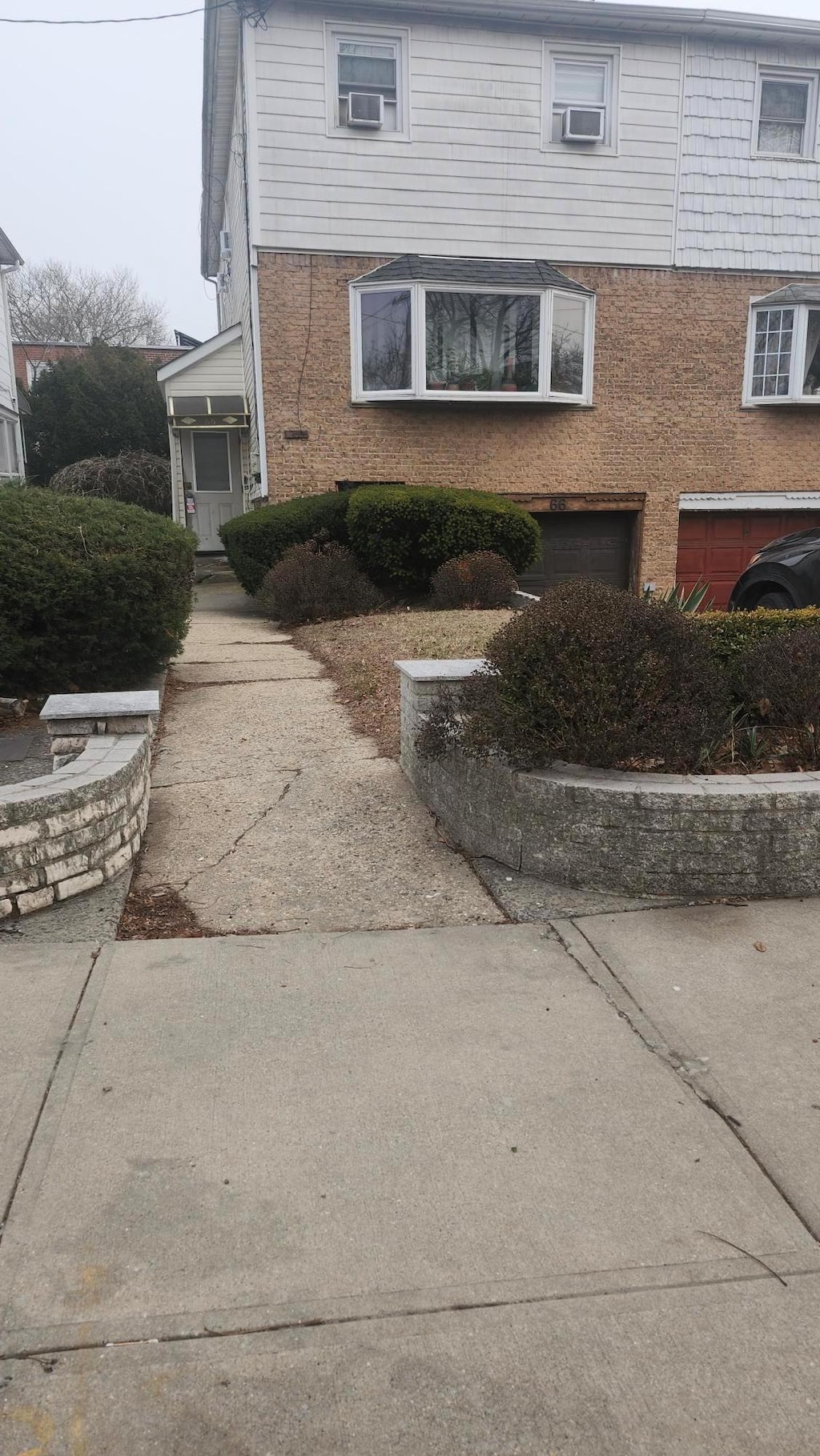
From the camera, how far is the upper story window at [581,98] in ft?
47.7

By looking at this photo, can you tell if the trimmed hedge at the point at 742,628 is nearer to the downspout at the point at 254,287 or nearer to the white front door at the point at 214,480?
the downspout at the point at 254,287

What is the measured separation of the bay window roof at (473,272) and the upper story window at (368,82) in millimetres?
1707

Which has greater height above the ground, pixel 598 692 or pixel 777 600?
pixel 598 692

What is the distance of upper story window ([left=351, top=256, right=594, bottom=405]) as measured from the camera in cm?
1447

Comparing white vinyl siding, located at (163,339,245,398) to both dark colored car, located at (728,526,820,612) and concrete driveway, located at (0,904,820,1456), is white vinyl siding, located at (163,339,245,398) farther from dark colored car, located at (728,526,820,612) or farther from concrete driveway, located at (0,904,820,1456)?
concrete driveway, located at (0,904,820,1456)

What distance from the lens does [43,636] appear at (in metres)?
6.82

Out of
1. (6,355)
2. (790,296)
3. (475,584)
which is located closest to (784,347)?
(790,296)

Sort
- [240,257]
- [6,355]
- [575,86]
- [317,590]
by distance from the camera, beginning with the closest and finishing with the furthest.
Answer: [317,590] < [575,86] < [240,257] < [6,355]

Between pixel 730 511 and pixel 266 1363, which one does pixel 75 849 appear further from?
pixel 730 511

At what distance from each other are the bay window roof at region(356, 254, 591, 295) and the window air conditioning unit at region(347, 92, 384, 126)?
5.80 feet

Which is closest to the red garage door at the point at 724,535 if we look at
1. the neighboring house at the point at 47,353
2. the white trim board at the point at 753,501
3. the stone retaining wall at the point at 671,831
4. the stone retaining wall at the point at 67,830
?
the white trim board at the point at 753,501

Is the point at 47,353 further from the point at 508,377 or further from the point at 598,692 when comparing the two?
the point at 598,692

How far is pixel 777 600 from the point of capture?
873 centimetres

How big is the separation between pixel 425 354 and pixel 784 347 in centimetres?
569
